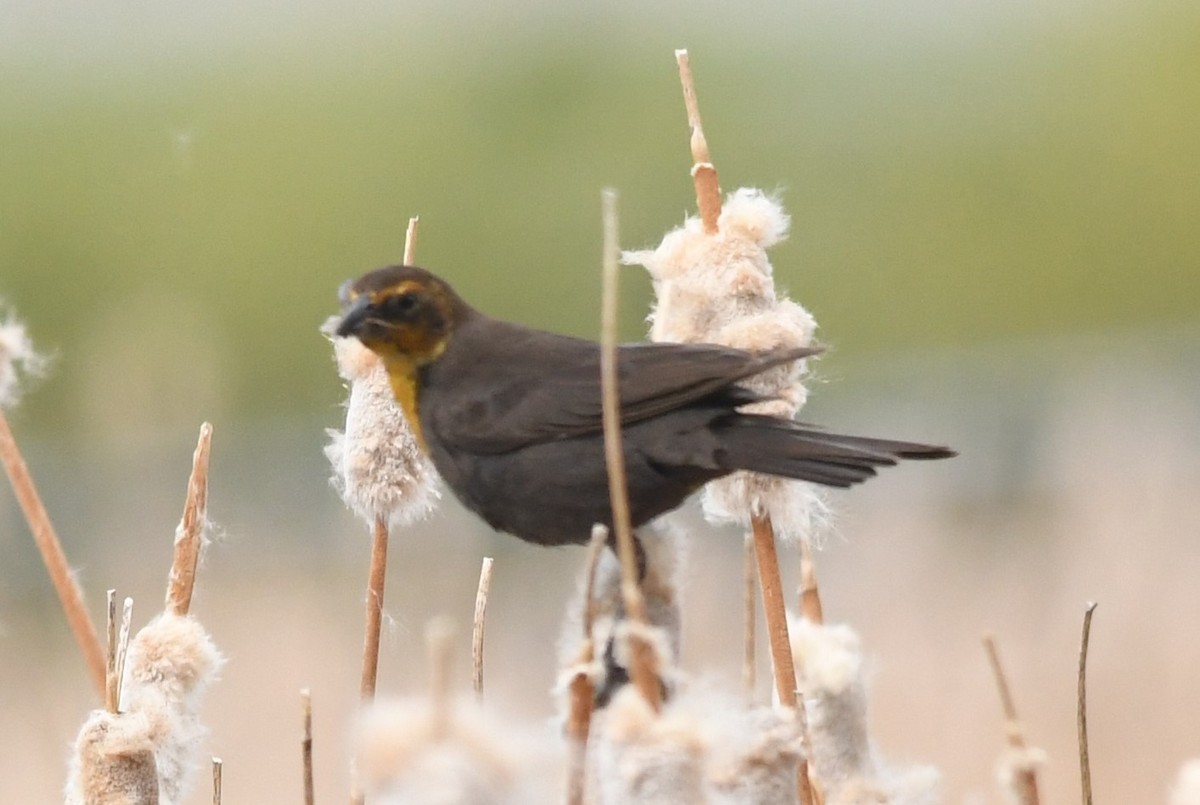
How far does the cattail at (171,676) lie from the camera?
103 cm

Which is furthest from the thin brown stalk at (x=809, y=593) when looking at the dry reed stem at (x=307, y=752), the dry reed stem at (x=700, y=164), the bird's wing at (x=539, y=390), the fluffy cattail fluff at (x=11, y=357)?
the fluffy cattail fluff at (x=11, y=357)

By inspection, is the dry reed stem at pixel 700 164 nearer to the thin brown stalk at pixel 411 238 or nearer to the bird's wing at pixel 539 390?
the bird's wing at pixel 539 390

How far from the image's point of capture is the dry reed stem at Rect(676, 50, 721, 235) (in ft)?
3.55

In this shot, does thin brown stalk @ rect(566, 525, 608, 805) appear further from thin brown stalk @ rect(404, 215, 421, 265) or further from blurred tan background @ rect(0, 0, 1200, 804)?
blurred tan background @ rect(0, 0, 1200, 804)

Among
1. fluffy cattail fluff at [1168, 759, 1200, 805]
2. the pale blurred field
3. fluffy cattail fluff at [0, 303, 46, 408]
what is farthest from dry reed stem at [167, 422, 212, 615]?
the pale blurred field

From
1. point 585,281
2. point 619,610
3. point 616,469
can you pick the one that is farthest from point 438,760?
point 585,281

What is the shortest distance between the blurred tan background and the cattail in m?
2.04

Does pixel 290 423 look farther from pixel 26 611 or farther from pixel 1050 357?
pixel 1050 357

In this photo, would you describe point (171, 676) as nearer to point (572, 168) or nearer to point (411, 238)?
point (411, 238)

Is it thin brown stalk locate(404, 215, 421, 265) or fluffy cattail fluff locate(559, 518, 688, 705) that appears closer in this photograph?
fluffy cattail fluff locate(559, 518, 688, 705)

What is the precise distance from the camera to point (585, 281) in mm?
3896

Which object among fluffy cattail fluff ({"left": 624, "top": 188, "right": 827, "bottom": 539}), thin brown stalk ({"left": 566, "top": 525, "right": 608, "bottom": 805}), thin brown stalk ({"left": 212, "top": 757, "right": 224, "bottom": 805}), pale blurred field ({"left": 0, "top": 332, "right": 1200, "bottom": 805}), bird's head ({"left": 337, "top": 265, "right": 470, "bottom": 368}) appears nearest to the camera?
thin brown stalk ({"left": 566, "top": 525, "right": 608, "bottom": 805})

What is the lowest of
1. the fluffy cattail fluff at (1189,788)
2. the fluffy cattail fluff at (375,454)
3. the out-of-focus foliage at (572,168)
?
the fluffy cattail fluff at (1189,788)

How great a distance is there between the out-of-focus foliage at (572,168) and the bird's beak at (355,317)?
242 cm
